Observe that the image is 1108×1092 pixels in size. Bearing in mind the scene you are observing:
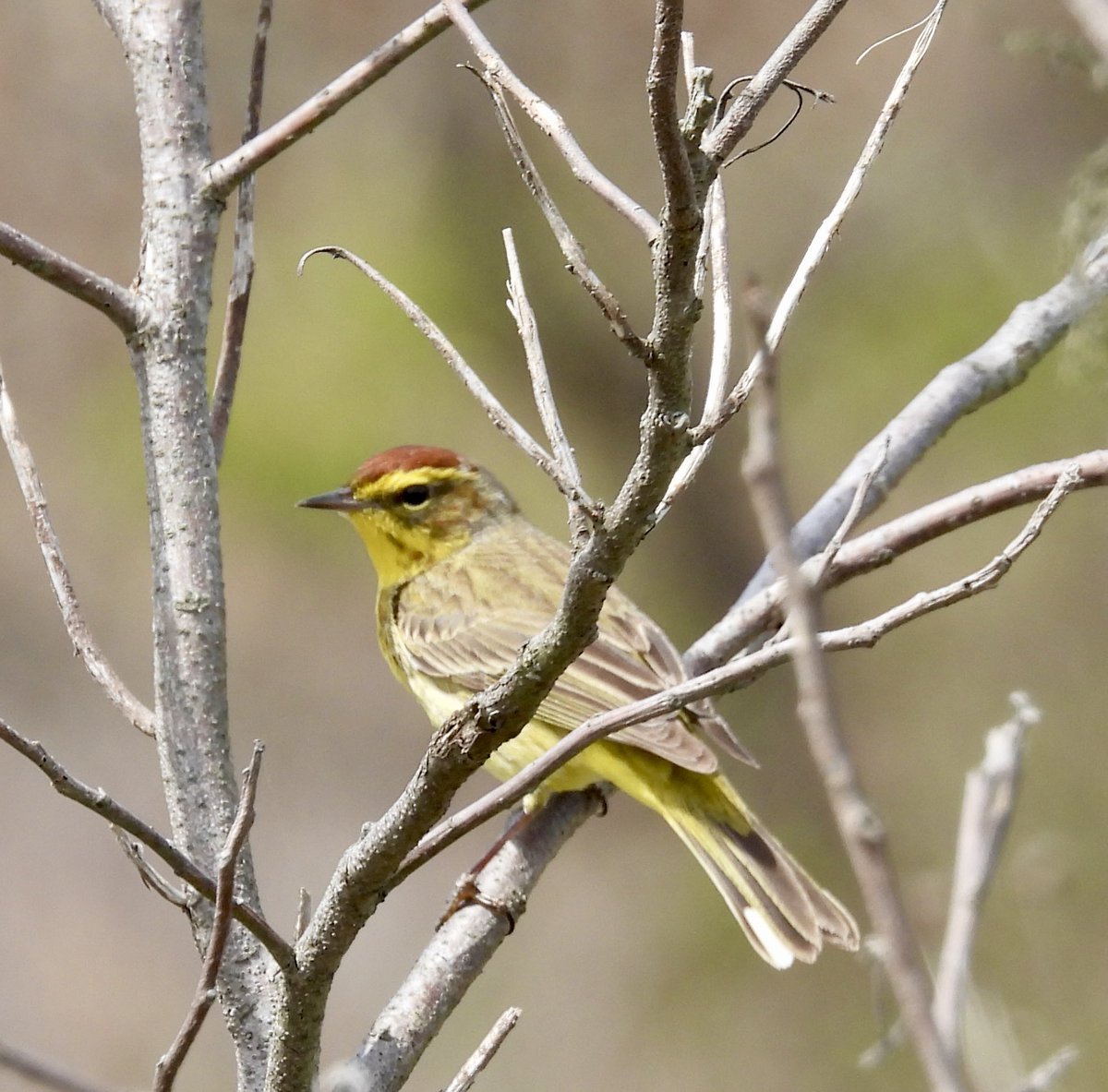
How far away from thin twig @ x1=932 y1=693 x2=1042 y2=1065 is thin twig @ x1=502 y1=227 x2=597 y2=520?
1.71 feet

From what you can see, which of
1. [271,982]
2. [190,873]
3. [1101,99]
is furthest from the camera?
[1101,99]

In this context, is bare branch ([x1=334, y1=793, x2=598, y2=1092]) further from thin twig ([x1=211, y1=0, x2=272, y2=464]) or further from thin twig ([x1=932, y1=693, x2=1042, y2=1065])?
thin twig ([x1=211, y1=0, x2=272, y2=464])

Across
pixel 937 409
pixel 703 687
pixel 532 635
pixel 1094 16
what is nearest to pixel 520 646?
pixel 532 635

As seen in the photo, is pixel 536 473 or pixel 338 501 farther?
pixel 536 473

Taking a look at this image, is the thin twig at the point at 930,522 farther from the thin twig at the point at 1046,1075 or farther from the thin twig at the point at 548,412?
the thin twig at the point at 1046,1075

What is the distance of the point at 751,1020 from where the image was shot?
8.80 m

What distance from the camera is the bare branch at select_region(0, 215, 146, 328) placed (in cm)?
228

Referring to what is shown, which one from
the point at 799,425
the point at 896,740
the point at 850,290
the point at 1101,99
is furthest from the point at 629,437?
the point at 1101,99

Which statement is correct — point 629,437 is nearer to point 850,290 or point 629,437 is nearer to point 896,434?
point 850,290

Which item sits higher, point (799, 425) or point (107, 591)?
point (107, 591)

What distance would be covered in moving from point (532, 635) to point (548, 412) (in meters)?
2.60

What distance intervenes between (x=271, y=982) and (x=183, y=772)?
1.18 feet

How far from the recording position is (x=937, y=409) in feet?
11.8

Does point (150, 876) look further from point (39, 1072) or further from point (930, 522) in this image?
point (930, 522)
